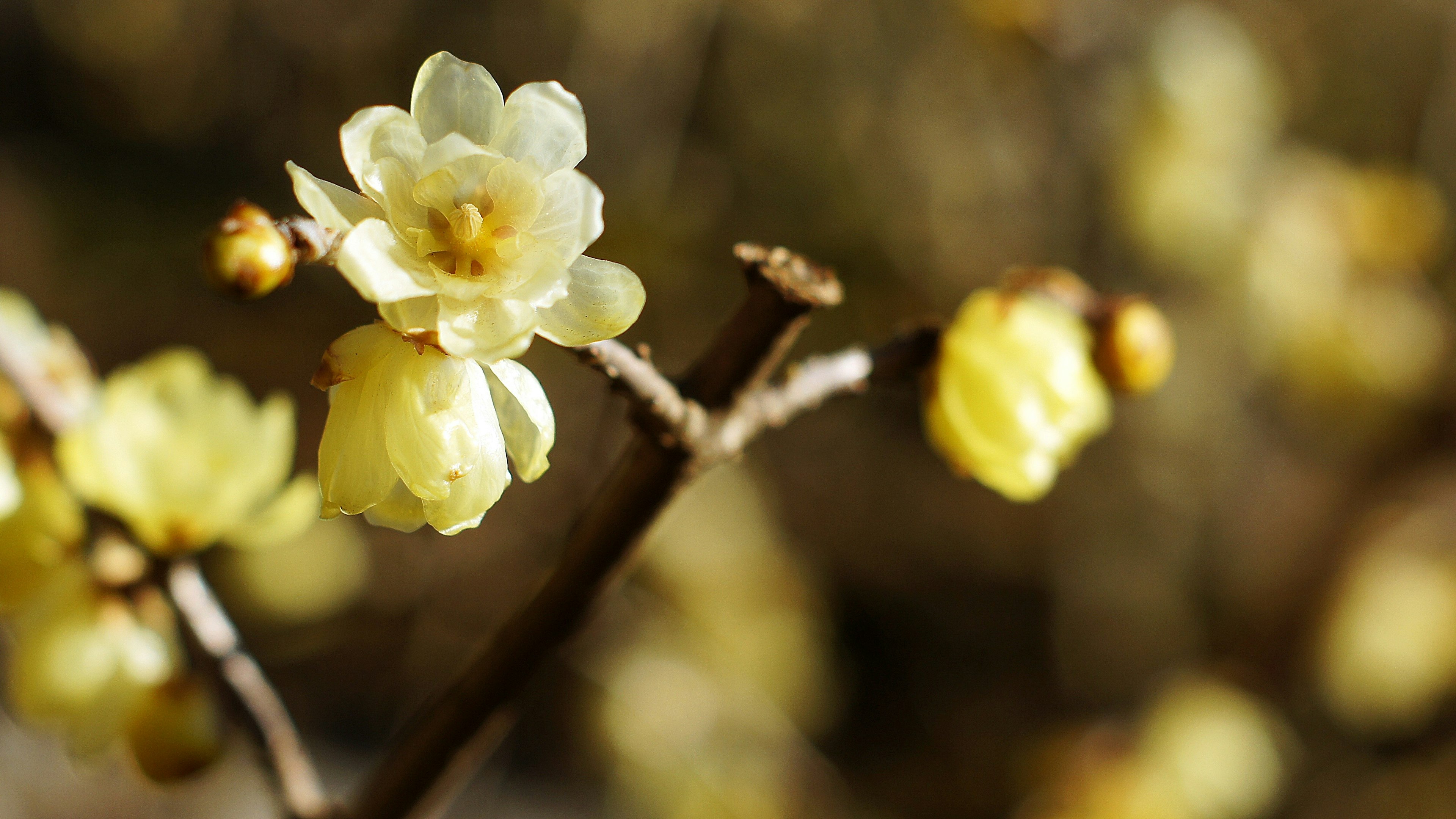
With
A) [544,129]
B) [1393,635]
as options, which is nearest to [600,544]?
[544,129]

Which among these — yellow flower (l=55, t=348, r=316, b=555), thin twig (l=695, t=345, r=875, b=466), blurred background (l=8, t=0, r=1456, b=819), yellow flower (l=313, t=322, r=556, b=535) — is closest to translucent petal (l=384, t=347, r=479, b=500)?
yellow flower (l=313, t=322, r=556, b=535)

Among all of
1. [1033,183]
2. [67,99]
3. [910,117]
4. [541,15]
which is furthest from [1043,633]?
[67,99]

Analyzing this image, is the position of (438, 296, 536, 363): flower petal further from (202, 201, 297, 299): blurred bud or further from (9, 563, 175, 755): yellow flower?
(9, 563, 175, 755): yellow flower

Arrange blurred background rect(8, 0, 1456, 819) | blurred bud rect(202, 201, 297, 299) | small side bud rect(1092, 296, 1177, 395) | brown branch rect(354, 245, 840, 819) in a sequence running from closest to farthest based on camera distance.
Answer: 1. blurred bud rect(202, 201, 297, 299)
2. brown branch rect(354, 245, 840, 819)
3. small side bud rect(1092, 296, 1177, 395)
4. blurred background rect(8, 0, 1456, 819)

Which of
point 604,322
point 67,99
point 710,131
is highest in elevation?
point 604,322

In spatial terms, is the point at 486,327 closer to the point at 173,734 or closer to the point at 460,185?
the point at 460,185

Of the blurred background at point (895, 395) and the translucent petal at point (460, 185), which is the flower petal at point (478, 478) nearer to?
the translucent petal at point (460, 185)

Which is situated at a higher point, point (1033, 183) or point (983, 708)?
point (1033, 183)

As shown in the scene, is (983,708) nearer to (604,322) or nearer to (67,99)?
(604,322)
